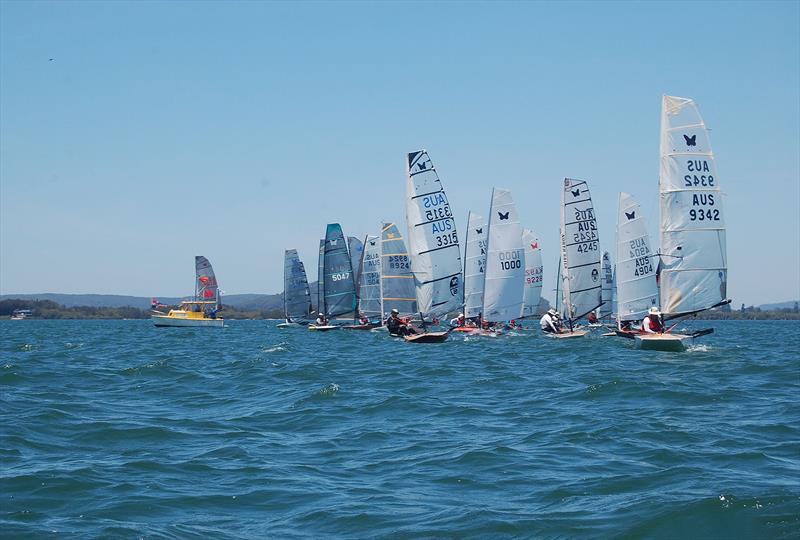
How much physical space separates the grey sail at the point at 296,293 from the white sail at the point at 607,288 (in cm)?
2514

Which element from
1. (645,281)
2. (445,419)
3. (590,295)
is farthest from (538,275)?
(445,419)

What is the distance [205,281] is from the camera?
8000 cm

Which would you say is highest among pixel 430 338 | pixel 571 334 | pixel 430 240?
pixel 430 240

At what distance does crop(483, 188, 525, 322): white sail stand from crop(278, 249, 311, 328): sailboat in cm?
3390

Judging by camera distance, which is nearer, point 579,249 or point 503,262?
point 503,262

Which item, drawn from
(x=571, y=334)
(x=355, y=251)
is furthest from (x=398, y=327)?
(x=355, y=251)

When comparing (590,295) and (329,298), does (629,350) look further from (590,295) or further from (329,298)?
(329,298)

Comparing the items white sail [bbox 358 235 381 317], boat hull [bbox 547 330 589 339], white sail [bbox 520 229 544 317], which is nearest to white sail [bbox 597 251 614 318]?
white sail [bbox 520 229 544 317]

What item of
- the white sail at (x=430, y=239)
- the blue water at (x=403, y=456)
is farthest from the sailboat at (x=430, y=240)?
the blue water at (x=403, y=456)

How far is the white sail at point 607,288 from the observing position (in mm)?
64812

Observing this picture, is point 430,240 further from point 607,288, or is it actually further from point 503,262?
point 607,288

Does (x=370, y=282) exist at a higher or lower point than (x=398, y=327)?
higher

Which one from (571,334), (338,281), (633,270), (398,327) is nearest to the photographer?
(633,270)

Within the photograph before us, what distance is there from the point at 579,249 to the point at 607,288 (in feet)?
69.9
